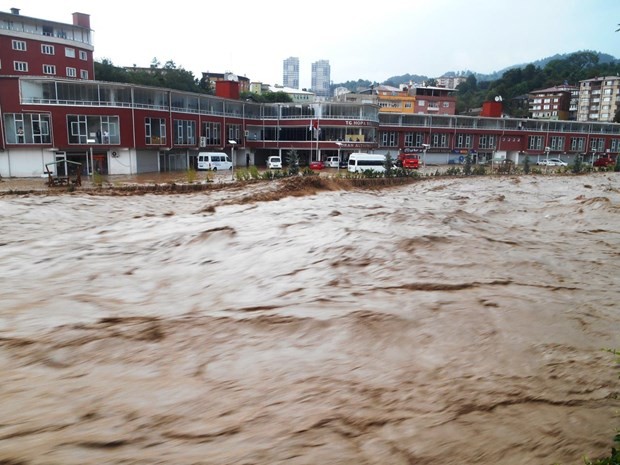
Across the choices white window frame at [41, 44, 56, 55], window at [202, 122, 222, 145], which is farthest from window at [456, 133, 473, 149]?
white window frame at [41, 44, 56, 55]

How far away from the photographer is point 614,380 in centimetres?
644

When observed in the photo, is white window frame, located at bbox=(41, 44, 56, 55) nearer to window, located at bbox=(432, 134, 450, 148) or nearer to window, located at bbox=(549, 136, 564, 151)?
window, located at bbox=(432, 134, 450, 148)

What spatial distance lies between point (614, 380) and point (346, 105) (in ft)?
183

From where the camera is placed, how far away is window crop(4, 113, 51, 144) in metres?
40.8

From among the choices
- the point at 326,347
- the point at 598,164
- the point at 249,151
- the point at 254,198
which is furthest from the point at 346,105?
the point at 326,347

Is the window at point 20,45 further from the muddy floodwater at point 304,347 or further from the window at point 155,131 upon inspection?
the muddy floodwater at point 304,347

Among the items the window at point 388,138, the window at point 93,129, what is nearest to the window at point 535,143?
the window at point 388,138

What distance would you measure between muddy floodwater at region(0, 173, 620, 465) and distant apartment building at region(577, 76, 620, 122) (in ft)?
367

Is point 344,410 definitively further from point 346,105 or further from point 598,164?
point 598,164

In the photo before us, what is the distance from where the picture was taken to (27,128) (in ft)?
135

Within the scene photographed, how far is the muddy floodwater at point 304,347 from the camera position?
495cm

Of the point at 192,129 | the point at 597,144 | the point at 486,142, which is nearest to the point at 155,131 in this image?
the point at 192,129

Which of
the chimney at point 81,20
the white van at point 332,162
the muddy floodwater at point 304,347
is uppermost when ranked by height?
the chimney at point 81,20

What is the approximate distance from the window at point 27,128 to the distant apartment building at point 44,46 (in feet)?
50.7
